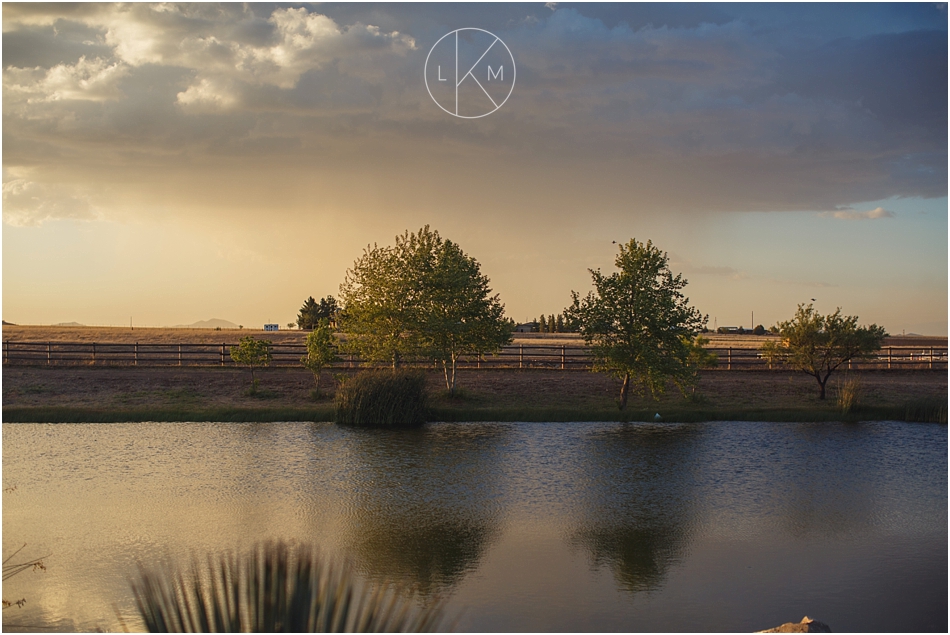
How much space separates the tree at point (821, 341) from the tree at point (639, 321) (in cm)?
521

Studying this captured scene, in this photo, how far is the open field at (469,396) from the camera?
2659cm

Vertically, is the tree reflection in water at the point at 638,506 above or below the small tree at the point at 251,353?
below

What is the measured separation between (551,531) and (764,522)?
376 cm

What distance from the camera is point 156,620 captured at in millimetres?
5750

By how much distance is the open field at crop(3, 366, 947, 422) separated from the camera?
2659 centimetres

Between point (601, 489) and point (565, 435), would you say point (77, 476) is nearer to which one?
point (601, 489)

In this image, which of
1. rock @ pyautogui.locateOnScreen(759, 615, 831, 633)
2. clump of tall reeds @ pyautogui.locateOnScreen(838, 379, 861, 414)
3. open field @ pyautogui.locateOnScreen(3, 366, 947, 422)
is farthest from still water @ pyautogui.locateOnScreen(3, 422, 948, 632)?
clump of tall reeds @ pyautogui.locateOnScreen(838, 379, 861, 414)

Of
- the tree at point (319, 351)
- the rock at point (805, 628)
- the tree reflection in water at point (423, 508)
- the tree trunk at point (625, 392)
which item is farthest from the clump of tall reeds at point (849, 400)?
the rock at point (805, 628)

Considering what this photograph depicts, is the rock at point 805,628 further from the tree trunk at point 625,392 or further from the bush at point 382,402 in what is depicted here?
the tree trunk at point 625,392

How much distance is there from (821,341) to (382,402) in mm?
17937

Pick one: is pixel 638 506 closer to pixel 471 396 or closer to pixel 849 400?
pixel 471 396

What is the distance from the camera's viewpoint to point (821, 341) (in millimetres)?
30297

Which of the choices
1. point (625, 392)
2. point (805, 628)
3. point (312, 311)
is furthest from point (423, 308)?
point (312, 311)

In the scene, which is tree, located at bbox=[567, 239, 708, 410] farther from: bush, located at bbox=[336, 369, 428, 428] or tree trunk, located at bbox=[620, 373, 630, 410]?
bush, located at bbox=[336, 369, 428, 428]
